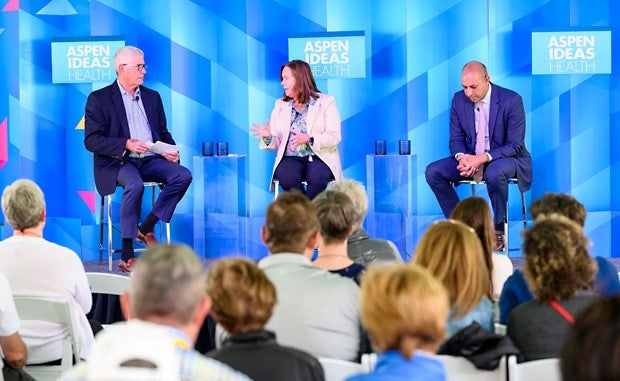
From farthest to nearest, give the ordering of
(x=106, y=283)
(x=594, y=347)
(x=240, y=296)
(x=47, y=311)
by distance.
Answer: (x=106, y=283)
(x=47, y=311)
(x=240, y=296)
(x=594, y=347)

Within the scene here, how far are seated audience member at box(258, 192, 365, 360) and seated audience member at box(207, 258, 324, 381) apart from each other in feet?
2.18

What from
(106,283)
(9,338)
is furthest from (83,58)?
(9,338)

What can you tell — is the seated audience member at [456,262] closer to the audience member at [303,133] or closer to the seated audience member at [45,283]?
the seated audience member at [45,283]

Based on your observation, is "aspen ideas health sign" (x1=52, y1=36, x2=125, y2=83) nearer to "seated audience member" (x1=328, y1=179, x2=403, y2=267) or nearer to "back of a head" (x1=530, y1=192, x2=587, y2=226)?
"seated audience member" (x1=328, y1=179, x2=403, y2=267)

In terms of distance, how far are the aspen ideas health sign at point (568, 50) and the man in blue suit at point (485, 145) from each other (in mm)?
599

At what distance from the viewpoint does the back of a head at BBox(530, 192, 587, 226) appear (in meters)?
4.27

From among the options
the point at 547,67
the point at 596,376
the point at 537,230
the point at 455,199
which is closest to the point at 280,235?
the point at 537,230

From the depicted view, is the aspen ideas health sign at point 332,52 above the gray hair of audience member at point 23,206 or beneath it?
above

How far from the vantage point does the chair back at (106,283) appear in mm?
4781

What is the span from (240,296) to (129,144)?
5.05 m

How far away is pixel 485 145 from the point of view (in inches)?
312

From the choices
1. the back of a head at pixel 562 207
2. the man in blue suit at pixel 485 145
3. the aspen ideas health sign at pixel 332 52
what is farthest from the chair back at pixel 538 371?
the aspen ideas health sign at pixel 332 52

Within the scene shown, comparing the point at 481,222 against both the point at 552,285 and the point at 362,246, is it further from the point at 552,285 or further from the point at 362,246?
the point at 552,285

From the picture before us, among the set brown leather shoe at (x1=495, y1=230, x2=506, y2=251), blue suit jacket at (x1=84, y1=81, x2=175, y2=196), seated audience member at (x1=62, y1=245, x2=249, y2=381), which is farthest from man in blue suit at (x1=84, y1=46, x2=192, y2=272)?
seated audience member at (x1=62, y1=245, x2=249, y2=381)
